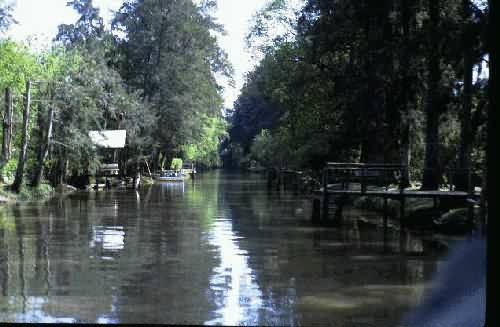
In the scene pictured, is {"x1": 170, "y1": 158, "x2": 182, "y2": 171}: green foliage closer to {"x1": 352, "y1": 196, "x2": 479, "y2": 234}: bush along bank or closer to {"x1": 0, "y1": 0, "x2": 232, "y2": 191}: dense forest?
{"x1": 0, "y1": 0, "x2": 232, "y2": 191}: dense forest

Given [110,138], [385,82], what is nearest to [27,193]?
[110,138]

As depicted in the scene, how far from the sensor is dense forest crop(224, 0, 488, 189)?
2342 cm

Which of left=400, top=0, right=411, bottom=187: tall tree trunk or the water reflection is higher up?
left=400, top=0, right=411, bottom=187: tall tree trunk

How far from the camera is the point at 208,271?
49.2 ft

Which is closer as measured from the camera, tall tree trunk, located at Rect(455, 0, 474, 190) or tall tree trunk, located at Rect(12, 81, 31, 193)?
tall tree trunk, located at Rect(455, 0, 474, 190)

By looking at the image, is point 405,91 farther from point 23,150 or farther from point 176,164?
point 176,164

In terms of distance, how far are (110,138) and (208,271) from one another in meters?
40.0

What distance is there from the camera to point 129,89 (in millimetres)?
58406

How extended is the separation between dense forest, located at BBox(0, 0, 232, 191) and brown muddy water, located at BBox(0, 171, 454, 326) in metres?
16.0

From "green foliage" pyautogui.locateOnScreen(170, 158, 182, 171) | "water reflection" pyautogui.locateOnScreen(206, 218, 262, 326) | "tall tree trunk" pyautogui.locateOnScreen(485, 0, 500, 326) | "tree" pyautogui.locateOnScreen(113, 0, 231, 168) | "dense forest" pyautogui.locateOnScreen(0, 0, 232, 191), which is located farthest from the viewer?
"green foliage" pyautogui.locateOnScreen(170, 158, 182, 171)

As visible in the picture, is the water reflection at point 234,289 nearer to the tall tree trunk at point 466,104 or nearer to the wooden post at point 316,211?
the wooden post at point 316,211

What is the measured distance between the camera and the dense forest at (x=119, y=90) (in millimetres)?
42188

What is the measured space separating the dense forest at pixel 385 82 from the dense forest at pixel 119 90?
38.8ft

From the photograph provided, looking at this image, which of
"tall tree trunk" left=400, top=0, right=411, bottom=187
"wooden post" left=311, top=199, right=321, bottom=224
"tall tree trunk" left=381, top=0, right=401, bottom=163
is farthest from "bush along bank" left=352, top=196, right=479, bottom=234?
"tall tree trunk" left=381, top=0, right=401, bottom=163
